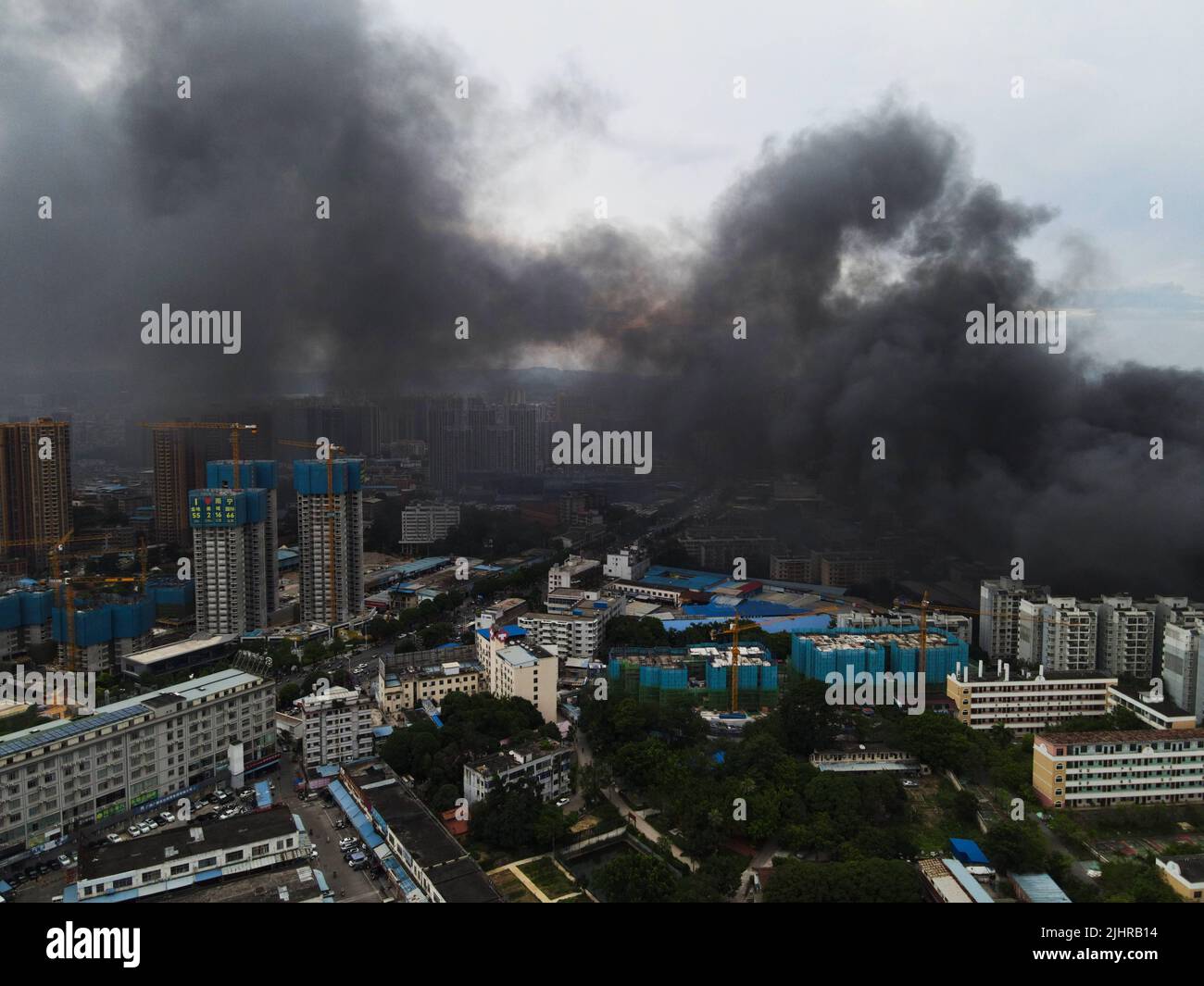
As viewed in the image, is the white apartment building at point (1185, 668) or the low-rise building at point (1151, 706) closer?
the low-rise building at point (1151, 706)

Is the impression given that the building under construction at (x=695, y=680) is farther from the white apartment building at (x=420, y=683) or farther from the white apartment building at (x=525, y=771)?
the white apartment building at (x=525, y=771)

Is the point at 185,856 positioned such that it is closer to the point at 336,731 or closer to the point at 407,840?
the point at 407,840

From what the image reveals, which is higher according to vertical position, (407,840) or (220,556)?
(220,556)

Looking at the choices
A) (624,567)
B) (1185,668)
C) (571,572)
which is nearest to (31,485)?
(571,572)

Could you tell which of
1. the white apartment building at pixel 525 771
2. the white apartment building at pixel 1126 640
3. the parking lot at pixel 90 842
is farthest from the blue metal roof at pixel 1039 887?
the parking lot at pixel 90 842
